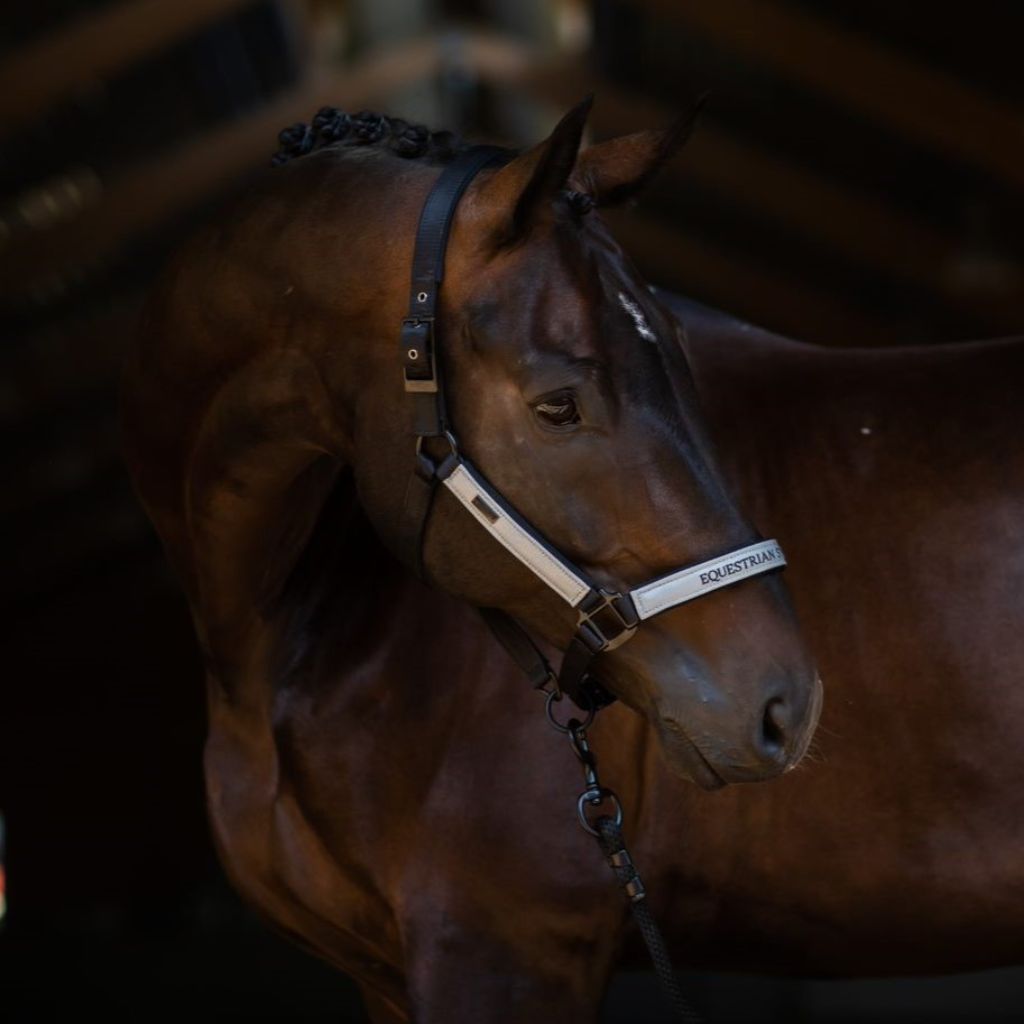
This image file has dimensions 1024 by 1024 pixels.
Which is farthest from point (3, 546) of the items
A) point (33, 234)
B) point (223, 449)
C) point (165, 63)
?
point (223, 449)

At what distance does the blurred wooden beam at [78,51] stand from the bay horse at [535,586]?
4.02 metres

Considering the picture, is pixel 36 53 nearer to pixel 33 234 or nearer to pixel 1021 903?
pixel 33 234

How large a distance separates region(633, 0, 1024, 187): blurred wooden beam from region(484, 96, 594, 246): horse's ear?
456 centimetres

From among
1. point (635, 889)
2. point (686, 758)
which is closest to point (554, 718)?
point (635, 889)

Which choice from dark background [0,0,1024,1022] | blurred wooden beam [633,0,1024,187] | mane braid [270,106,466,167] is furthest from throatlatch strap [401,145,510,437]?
blurred wooden beam [633,0,1024,187]

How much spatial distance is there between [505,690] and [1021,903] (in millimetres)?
697

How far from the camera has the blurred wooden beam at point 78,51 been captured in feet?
19.9

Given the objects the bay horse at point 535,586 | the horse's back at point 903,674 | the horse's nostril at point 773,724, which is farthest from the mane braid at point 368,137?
the horse's nostril at point 773,724

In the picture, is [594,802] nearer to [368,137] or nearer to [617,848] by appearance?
[617,848]

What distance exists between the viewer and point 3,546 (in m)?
12.7

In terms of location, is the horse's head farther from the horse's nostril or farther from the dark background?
the dark background

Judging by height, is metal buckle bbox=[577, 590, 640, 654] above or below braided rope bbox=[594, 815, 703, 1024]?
above

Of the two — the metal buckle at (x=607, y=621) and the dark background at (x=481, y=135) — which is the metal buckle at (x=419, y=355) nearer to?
the metal buckle at (x=607, y=621)

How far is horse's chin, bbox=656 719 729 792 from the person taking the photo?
76.1 inches
